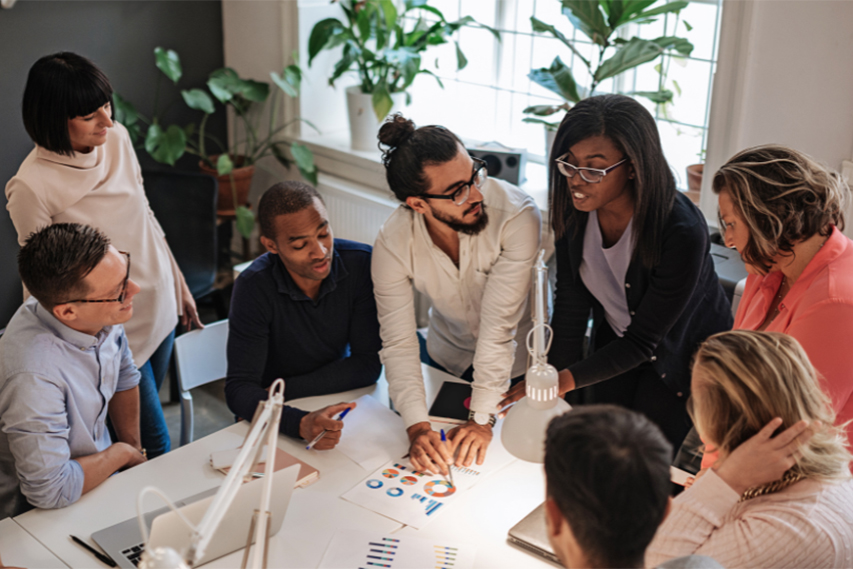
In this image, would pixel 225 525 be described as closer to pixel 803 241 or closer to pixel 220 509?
pixel 220 509

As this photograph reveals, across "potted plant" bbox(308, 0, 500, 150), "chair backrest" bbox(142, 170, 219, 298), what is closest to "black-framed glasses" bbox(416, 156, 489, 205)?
"potted plant" bbox(308, 0, 500, 150)

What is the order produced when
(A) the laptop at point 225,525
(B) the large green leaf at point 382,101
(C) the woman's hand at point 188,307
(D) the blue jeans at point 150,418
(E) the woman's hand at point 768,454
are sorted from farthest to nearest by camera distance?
(B) the large green leaf at point 382,101, (C) the woman's hand at point 188,307, (D) the blue jeans at point 150,418, (A) the laptop at point 225,525, (E) the woman's hand at point 768,454

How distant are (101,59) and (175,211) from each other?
3.25ft

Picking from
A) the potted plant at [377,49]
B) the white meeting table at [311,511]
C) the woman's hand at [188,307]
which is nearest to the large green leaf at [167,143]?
the potted plant at [377,49]

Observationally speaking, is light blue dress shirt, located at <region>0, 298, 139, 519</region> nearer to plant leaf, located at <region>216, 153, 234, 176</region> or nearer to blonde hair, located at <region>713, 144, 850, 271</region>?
blonde hair, located at <region>713, 144, 850, 271</region>

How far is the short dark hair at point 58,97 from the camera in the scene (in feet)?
7.22

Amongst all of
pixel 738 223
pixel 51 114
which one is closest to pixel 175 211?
pixel 51 114

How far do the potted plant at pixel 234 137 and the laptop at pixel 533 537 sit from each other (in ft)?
9.24

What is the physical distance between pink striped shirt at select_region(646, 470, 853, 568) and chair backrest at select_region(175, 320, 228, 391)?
161cm

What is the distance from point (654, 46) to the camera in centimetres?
290

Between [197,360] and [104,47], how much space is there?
2270 mm

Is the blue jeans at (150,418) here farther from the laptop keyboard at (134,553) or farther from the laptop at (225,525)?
the laptop keyboard at (134,553)

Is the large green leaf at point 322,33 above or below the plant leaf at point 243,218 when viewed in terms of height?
above

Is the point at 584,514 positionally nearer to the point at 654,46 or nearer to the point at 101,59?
the point at 654,46
